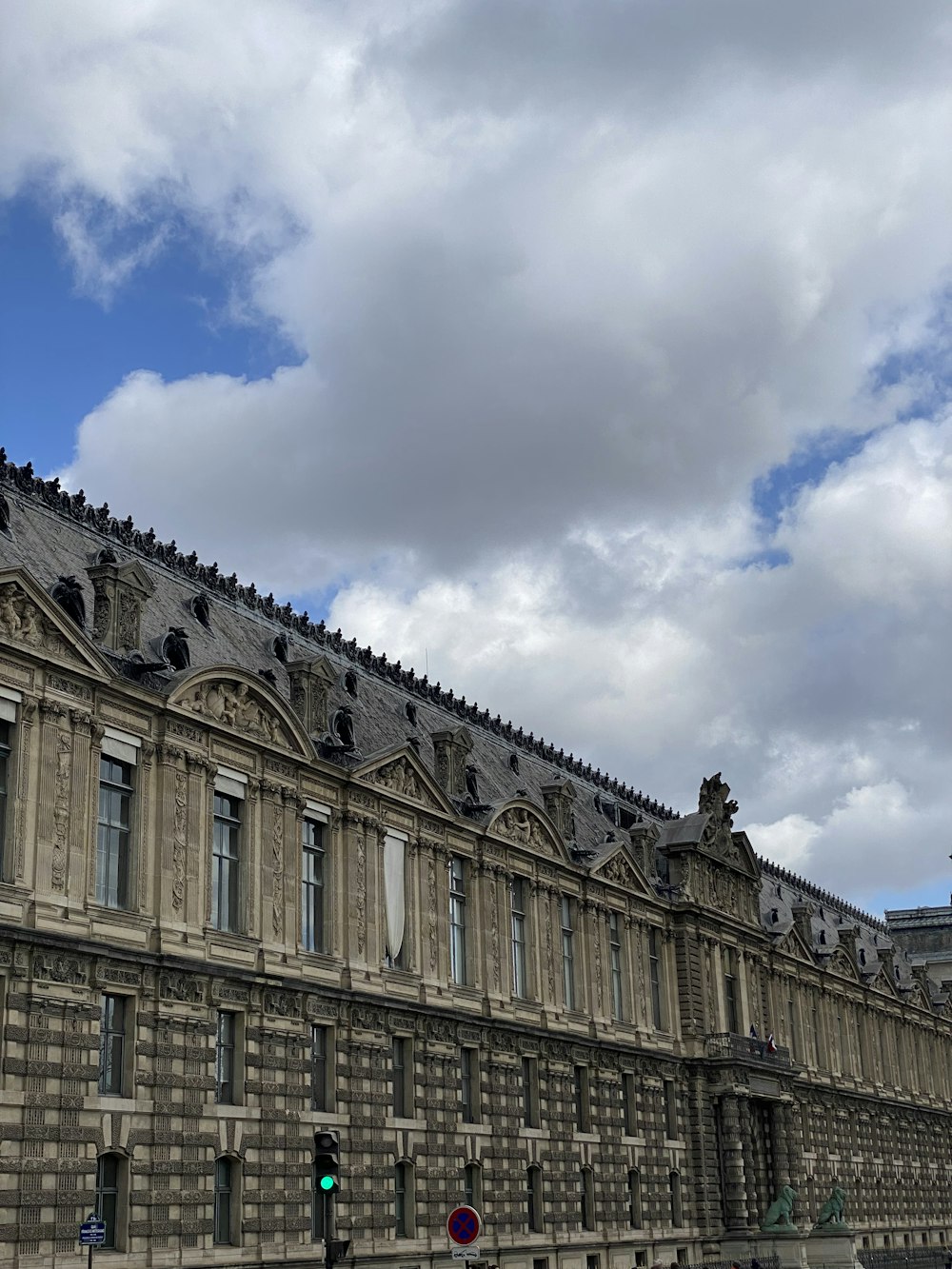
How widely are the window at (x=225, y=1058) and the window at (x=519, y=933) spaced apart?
17356mm

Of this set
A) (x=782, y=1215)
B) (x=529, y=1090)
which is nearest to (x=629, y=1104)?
(x=529, y=1090)

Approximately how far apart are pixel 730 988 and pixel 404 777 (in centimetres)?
3195

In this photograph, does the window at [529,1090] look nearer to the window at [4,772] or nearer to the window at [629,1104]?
the window at [629,1104]

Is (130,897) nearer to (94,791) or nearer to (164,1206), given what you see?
(94,791)

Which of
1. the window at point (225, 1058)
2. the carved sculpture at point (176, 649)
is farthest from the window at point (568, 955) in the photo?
the carved sculpture at point (176, 649)

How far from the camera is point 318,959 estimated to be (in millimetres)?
49844

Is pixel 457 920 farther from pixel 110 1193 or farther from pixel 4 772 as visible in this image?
pixel 4 772

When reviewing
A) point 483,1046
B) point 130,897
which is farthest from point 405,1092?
point 130,897

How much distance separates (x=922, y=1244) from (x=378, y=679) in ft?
212

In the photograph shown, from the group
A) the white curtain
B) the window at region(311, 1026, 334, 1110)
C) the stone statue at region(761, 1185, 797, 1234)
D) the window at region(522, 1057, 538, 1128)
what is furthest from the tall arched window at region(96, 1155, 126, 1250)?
the stone statue at region(761, 1185, 797, 1234)

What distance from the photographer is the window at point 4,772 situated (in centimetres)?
3941

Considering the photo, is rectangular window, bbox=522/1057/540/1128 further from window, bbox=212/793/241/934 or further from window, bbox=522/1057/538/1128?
window, bbox=212/793/241/934

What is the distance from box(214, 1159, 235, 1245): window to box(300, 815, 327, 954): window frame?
7.24 metres

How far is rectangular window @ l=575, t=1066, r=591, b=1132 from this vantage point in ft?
212
